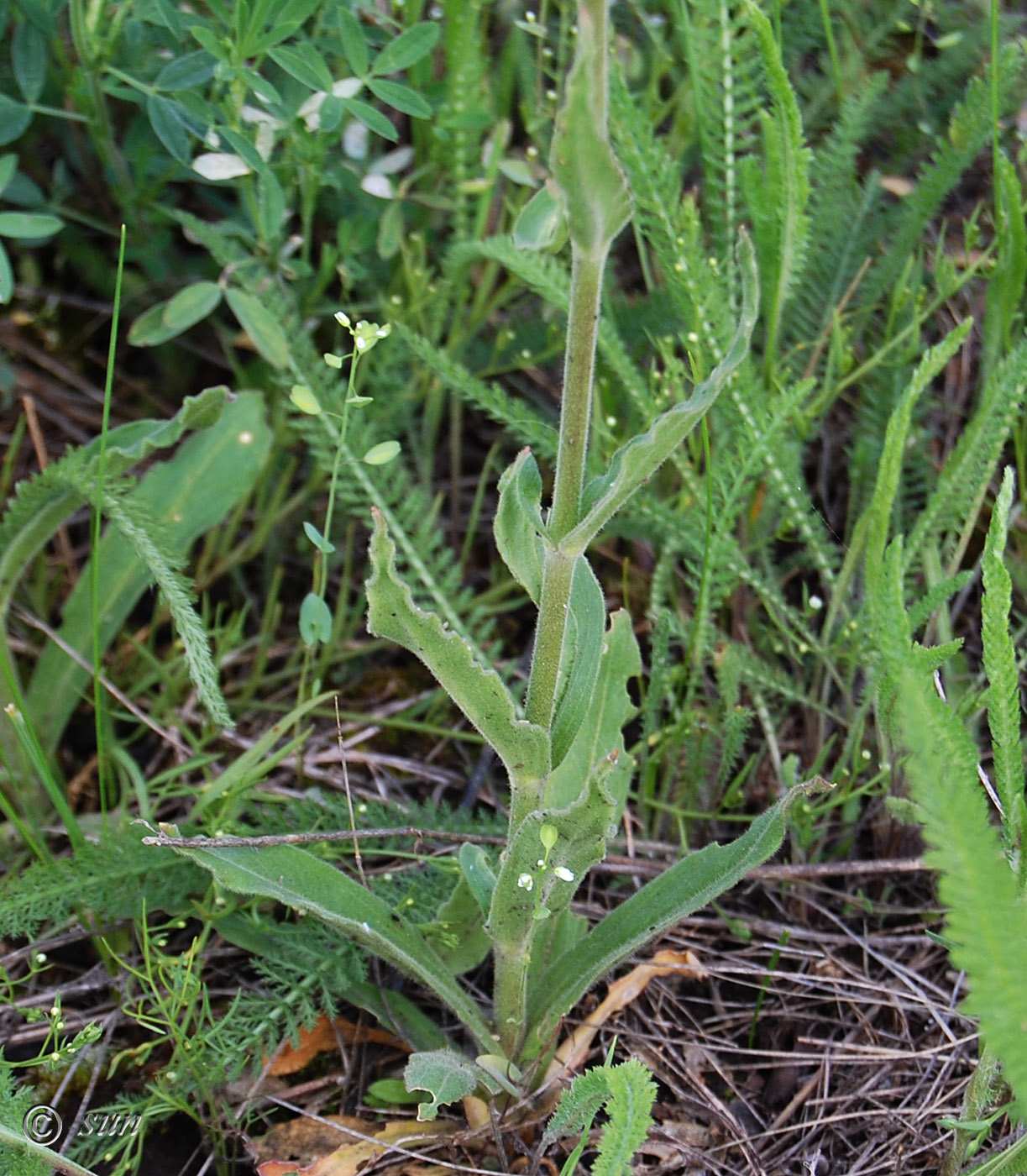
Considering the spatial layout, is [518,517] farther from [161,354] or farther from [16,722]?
[161,354]

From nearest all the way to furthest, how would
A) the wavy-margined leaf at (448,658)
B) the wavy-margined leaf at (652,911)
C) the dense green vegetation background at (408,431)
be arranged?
the wavy-margined leaf at (448,658) → the wavy-margined leaf at (652,911) → the dense green vegetation background at (408,431)

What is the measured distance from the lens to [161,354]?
8.05ft

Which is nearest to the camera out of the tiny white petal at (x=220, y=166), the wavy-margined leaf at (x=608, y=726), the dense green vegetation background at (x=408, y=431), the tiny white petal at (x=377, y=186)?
the wavy-margined leaf at (x=608, y=726)

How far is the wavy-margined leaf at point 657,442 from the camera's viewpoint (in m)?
1.15

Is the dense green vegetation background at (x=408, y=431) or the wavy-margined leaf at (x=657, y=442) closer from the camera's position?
the wavy-margined leaf at (x=657, y=442)

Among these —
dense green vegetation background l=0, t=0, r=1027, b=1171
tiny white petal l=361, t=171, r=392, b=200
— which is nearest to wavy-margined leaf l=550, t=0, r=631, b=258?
dense green vegetation background l=0, t=0, r=1027, b=1171

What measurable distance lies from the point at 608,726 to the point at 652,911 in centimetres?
30

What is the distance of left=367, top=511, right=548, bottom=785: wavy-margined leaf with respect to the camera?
126 centimetres

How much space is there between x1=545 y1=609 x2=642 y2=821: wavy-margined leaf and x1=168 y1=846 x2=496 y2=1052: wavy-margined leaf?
0.28m

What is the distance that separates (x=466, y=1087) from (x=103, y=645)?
1078 millimetres

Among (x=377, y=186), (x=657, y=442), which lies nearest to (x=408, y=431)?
(x=377, y=186)

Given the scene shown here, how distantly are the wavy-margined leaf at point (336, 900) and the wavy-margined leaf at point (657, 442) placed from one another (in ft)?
1.86

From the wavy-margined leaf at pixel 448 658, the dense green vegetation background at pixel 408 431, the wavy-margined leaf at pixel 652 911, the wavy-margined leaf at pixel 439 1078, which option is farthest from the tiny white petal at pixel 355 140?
the wavy-margined leaf at pixel 439 1078

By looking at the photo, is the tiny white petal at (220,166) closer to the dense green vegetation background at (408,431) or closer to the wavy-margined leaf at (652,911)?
the dense green vegetation background at (408,431)
